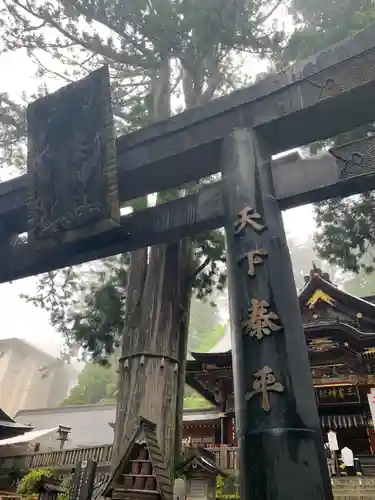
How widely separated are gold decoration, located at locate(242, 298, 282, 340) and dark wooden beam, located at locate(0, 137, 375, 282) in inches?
38.0

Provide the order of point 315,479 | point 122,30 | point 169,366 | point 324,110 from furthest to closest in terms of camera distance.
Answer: point 122,30, point 169,366, point 324,110, point 315,479

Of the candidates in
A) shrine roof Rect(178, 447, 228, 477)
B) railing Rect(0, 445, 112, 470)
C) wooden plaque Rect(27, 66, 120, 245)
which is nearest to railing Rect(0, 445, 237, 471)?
railing Rect(0, 445, 112, 470)

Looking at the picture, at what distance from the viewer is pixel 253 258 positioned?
300 cm

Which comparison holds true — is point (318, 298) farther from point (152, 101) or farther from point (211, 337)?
point (211, 337)

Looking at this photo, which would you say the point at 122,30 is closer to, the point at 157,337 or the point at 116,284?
the point at 116,284

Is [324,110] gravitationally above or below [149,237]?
above

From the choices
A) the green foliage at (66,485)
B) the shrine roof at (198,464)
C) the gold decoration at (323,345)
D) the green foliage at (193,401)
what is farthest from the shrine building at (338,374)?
the green foliage at (193,401)

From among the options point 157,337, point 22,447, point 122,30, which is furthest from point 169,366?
point 22,447

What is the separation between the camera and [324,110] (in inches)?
134

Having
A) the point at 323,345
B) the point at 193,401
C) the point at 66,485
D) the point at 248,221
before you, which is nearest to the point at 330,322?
the point at 323,345

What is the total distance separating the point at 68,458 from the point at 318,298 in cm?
1003

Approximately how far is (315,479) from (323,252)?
6277mm

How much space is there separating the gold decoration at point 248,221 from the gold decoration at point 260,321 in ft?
1.85

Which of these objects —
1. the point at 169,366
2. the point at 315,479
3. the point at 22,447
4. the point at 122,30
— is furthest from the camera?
the point at 22,447
